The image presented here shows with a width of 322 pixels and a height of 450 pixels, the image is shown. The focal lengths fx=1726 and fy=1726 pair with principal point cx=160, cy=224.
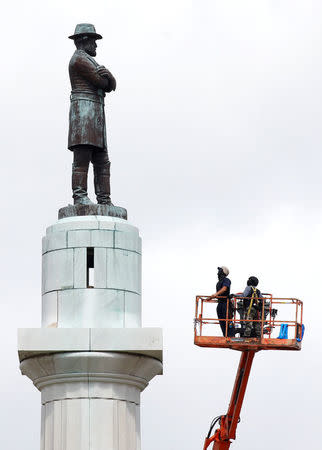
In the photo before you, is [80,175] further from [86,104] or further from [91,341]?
[91,341]

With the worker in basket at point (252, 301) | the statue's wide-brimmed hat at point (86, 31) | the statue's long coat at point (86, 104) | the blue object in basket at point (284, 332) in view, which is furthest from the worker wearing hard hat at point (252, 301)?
the statue's wide-brimmed hat at point (86, 31)

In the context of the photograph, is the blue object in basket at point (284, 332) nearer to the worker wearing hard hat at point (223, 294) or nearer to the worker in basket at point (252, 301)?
the worker in basket at point (252, 301)

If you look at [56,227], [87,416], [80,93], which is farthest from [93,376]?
[80,93]

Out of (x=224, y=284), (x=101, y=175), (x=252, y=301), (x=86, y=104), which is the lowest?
(x=252, y=301)

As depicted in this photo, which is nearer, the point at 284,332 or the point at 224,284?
the point at 224,284

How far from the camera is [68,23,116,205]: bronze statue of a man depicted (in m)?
51.4

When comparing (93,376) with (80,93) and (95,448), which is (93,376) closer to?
(95,448)

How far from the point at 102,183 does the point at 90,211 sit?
139 cm

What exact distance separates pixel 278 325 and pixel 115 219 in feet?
27.2

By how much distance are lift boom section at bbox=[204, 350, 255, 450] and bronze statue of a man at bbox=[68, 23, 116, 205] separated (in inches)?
510

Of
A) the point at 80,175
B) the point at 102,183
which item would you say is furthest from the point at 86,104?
the point at 102,183

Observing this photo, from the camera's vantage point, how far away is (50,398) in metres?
49.5

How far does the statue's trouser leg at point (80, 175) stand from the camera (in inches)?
2016

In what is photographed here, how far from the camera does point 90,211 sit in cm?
5059
